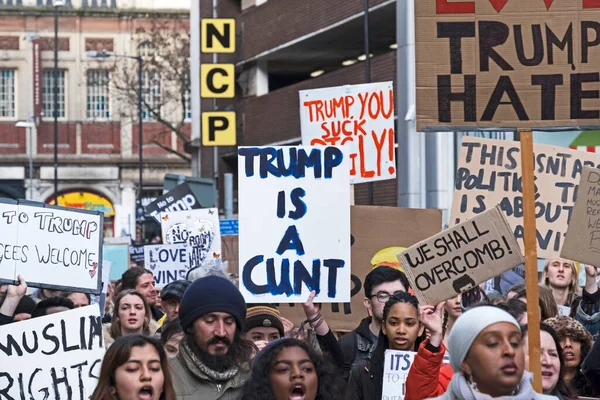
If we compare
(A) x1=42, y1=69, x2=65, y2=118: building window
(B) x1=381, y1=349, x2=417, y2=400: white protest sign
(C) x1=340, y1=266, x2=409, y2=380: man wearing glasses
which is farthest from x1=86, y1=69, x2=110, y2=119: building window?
(B) x1=381, y1=349, x2=417, y2=400: white protest sign

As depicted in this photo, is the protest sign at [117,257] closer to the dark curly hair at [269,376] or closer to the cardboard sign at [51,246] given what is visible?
the cardboard sign at [51,246]

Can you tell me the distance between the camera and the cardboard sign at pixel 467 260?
23.0 feet

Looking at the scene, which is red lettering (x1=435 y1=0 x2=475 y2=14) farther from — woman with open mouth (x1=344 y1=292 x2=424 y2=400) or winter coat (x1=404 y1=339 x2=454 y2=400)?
winter coat (x1=404 y1=339 x2=454 y2=400)

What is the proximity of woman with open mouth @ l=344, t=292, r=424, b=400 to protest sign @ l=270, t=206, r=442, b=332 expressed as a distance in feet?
8.16

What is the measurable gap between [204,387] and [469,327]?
173cm

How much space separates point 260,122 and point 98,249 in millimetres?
25272

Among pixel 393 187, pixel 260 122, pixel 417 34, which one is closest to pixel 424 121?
pixel 417 34

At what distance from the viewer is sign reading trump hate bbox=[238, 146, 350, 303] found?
8281 millimetres

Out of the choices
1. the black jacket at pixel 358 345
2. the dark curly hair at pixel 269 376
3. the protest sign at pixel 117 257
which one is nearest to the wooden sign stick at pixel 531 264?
the dark curly hair at pixel 269 376

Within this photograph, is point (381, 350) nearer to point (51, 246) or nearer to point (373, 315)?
point (373, 315)

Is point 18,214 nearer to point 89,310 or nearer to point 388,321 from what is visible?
point 89,310

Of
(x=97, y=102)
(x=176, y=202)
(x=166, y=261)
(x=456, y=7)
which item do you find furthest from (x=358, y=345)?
(x=97, y=102)

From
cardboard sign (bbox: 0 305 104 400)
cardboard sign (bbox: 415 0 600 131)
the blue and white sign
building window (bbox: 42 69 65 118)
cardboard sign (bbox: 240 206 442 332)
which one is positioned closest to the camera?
cardboard sign (bbox: 415 0 600 131)

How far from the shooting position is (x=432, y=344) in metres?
6.20
